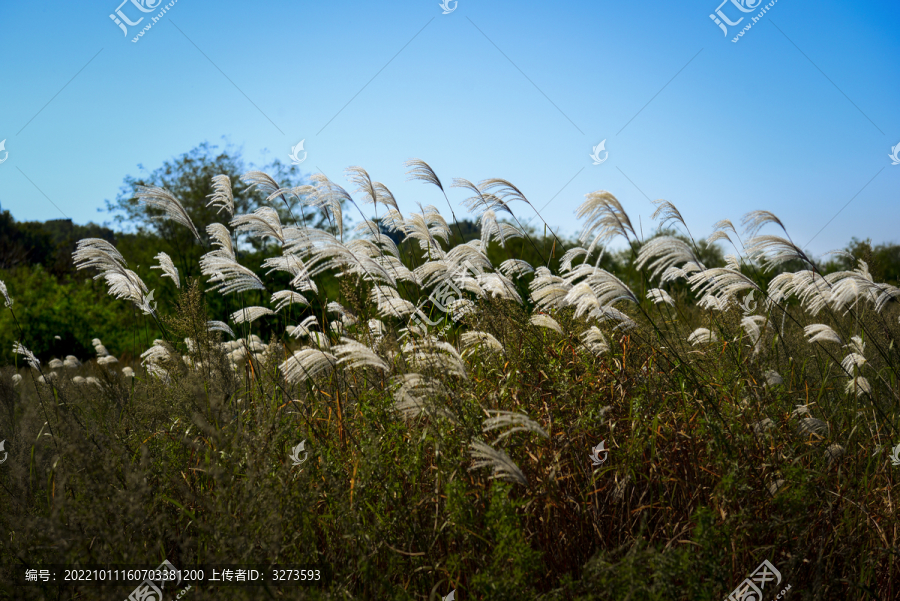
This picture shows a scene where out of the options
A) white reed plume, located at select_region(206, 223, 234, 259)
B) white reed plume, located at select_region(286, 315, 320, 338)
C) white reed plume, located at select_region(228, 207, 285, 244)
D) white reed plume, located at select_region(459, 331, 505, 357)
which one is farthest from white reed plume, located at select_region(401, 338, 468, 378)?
white reed plume, located at select_region(206, 223, 234, 259)

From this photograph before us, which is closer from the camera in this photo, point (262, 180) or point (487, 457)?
point (487, 457)

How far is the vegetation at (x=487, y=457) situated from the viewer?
227 cm

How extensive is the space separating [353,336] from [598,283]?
160 centimetres

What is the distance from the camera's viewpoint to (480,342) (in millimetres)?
3234

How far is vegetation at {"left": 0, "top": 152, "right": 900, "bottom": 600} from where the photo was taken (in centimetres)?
227

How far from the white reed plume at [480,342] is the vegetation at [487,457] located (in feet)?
0.10

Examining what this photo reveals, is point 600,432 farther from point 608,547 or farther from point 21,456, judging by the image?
point 21,456

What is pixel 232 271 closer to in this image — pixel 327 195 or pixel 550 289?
pixel 327 195

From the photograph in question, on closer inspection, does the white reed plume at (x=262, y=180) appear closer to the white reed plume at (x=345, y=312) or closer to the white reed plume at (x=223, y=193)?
the white reed plume at (x=223, y=193)

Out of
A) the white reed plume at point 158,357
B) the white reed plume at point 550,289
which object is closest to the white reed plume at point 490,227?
the white reed plume at point 550,289

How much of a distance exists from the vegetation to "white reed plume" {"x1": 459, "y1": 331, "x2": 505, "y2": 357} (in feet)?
0.10

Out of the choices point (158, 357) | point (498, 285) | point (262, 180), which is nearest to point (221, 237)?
point (262, 180)

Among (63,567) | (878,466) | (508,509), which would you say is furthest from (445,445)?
(878,466)

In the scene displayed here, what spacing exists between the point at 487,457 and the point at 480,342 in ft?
3.39
